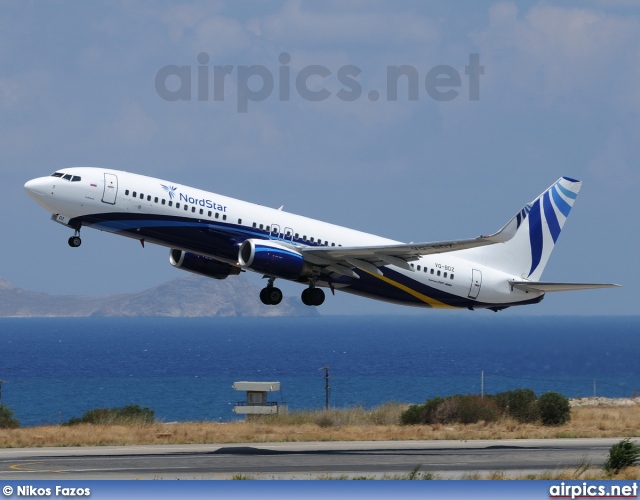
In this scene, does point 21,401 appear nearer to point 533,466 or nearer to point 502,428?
point 502,428

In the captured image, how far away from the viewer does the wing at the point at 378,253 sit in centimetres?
4869

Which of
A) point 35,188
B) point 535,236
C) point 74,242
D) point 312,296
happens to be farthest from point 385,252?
point 35,188

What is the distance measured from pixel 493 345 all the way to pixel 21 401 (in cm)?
9510

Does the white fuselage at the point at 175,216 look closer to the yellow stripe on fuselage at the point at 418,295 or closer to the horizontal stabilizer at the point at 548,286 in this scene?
the yellow stripe on fuselage at the point at 418,295

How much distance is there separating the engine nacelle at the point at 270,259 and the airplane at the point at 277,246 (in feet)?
0.16

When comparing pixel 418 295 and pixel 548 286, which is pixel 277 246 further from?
pixel 548 286

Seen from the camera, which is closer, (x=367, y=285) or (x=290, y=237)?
→ (x=290, y=237)

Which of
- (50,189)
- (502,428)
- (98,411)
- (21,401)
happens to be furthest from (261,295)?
(21,401)

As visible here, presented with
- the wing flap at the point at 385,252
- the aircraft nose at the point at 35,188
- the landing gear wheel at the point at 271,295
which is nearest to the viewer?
the wing flap at the point at 385,252

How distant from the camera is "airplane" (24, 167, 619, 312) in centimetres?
4941

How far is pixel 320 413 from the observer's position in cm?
7750

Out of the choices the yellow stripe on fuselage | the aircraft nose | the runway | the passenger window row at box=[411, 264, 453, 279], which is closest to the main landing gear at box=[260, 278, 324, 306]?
the yellow stripe on fuselage

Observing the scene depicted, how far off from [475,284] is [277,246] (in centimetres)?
1349

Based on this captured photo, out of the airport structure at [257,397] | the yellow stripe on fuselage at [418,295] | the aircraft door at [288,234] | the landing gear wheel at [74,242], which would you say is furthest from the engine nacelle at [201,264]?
the airport structure at [257,397]
